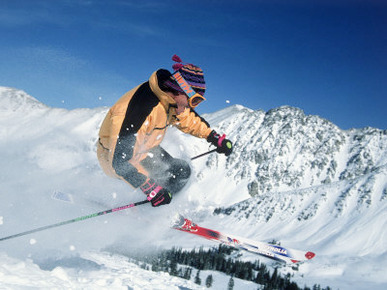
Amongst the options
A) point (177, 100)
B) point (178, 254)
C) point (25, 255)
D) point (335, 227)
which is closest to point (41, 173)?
point (25, 255)

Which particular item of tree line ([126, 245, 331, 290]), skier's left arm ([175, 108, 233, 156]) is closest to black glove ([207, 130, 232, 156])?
skier's left arm ([175, 108, 233, 156])

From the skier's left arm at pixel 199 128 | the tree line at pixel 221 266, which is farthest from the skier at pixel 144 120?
the tree line at pixel 221 266

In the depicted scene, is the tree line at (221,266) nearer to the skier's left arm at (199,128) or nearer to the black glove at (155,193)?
the skier's left arm at (199,128)

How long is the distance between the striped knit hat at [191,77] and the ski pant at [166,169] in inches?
76.5

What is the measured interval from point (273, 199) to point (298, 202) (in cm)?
1530

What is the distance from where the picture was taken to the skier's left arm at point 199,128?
845 centimetres

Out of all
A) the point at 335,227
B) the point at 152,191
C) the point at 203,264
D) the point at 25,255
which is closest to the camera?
the point at 152,191

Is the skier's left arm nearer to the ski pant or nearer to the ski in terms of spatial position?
the ski pant

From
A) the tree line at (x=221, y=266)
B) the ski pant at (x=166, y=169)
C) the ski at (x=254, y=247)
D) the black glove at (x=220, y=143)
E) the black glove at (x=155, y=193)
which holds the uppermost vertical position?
the black glove at (x=220, y=143)

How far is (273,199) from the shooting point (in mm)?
182750

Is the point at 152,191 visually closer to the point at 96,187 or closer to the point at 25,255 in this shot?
the point at 96,187

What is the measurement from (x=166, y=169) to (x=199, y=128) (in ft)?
5.64

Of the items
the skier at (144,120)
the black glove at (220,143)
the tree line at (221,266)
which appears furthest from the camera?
the tree line at (221,266)

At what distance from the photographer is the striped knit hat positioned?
635cm
